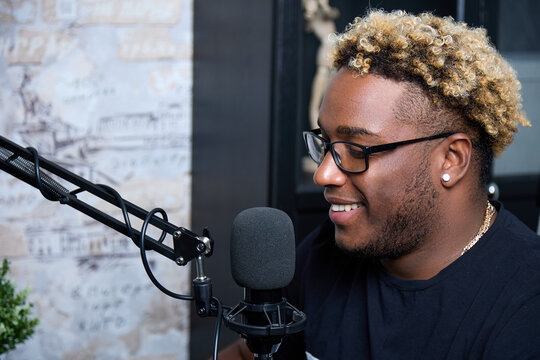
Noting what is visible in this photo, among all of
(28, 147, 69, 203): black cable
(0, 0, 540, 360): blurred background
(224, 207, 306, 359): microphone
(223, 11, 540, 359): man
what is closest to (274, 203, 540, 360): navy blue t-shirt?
(223, 11, 540, 359): man

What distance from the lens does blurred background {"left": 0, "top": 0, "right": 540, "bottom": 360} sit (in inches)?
69.5

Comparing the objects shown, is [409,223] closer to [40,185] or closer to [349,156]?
[349,156]

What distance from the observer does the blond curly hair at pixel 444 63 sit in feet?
3.44

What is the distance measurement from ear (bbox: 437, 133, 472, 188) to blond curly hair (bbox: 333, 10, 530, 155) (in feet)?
0.16

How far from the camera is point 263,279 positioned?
747 mm

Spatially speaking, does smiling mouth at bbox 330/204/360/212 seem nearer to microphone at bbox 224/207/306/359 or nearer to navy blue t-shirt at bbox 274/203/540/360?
navy blue t-shirt at bbox 274/203/540/360

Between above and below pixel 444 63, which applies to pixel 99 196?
below

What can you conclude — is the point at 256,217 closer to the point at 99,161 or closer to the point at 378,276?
the point at 378,276

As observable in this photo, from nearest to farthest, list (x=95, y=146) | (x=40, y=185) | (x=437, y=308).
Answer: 1. (x=40, y=185)
2. (x=437, y=308)
3. (x=95, y=146)

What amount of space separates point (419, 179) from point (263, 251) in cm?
42

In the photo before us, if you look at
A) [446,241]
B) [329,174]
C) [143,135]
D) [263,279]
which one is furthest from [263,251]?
[143,135]

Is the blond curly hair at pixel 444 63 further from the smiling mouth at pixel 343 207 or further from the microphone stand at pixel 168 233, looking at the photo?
the microphone stand at pixel 168 233

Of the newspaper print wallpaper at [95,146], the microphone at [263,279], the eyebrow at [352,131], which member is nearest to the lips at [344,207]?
the eyebrow at [352,131]

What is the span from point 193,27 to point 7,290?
103cm
